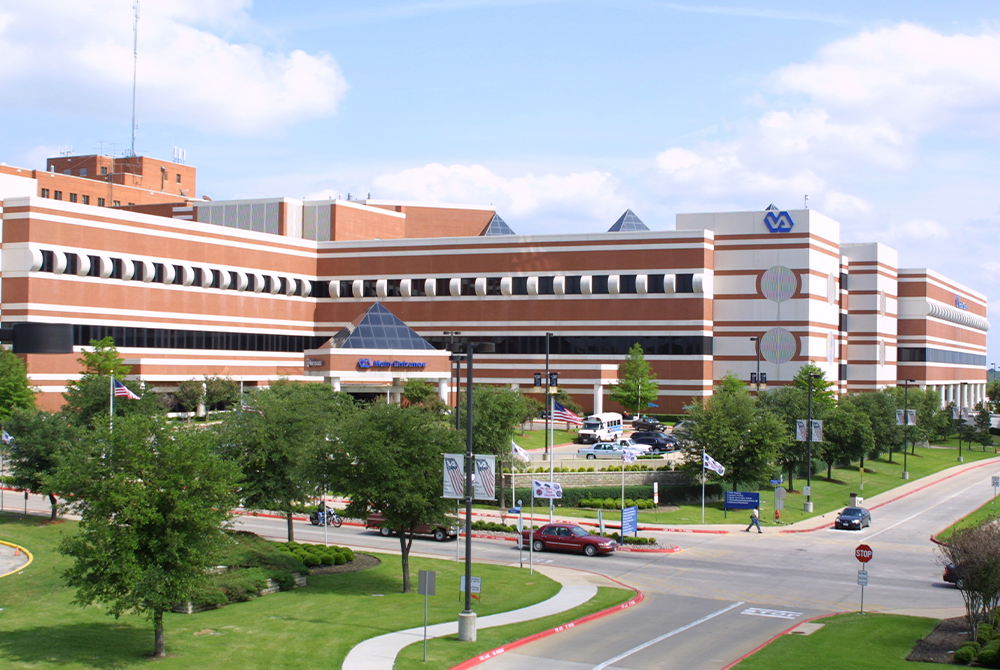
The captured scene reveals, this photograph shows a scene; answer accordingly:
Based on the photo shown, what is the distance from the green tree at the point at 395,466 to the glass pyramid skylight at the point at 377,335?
49625 mm

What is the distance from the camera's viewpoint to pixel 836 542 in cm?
4669

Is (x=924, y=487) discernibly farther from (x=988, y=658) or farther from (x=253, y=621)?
(x=253, y=621)

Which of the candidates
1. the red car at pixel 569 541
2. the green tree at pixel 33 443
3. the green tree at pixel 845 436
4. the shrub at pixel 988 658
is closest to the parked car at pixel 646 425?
the green tree at pixel 845 436

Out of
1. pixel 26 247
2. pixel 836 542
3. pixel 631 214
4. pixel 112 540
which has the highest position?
pixel 631 214

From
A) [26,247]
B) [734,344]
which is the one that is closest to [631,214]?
[734,344]

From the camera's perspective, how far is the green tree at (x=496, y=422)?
52688 mm

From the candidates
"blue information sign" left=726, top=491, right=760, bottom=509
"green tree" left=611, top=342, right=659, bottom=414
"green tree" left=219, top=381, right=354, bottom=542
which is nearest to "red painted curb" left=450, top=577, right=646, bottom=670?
"green tree" left=219, top=381, right=354, bottom=542

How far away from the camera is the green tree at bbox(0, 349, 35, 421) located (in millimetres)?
60188

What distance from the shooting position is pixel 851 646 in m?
24.2

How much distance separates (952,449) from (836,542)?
7089 cm

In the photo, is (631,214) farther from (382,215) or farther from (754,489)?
(754,489)

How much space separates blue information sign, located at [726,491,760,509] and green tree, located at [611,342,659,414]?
3429cm

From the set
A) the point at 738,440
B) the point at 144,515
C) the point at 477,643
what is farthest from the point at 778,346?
the point at 144,515

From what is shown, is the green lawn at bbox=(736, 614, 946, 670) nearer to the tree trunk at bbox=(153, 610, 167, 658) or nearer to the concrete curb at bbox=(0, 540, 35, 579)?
the tree trunk at bbox=(153, 610, 167, 658)
